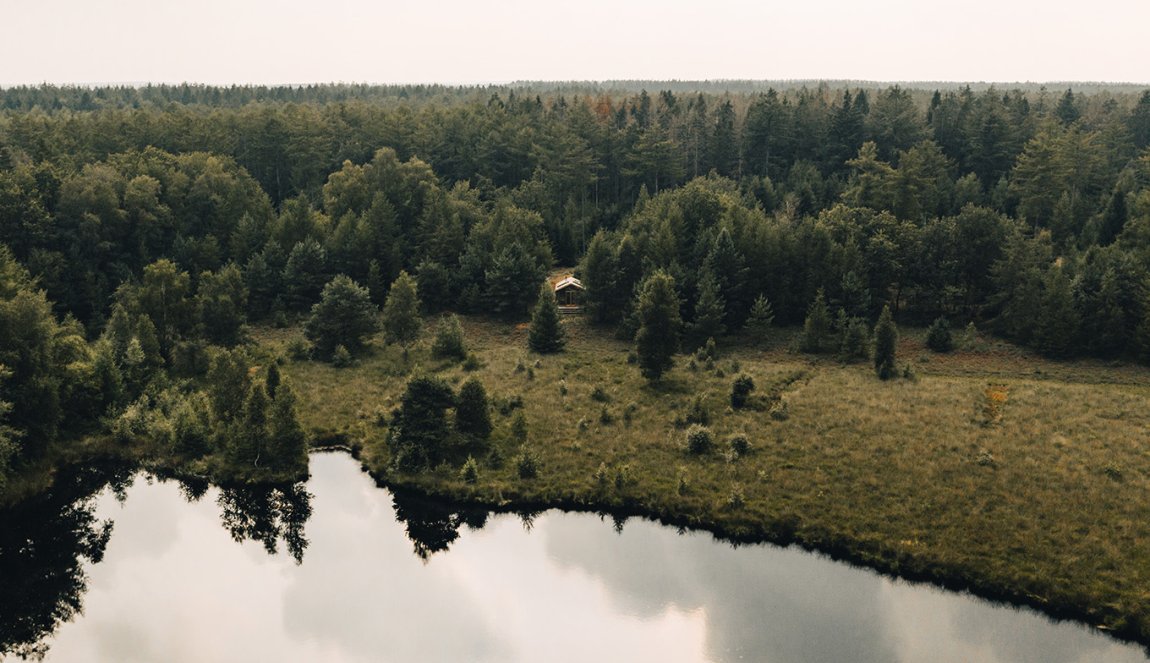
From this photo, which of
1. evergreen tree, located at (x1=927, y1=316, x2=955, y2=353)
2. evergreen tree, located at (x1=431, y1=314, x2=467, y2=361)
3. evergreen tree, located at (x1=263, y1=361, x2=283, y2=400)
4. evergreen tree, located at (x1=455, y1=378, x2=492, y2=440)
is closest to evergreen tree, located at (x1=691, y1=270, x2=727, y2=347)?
evergreen tree, located at (x1=927, y1=316, x2=955, y2=353)

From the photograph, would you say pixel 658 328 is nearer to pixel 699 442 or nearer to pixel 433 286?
pixel 699 442

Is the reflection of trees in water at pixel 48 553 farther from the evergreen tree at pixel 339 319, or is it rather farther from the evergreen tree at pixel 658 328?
the evergreen tree at pixel 658 328

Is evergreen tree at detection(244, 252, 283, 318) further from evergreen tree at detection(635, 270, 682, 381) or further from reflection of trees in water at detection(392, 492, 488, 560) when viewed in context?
reflection of trees in water at detection(392, 492, 488, 560)

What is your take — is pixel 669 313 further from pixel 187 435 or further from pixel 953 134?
pixel 953 134

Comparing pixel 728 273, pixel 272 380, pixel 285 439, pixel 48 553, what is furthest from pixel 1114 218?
pixel 48 553

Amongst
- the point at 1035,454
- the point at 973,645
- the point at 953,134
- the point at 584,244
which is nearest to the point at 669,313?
the point at 1035,454

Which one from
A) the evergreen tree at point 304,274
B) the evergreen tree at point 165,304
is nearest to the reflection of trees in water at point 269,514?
the evergreen tree at point 165,304
